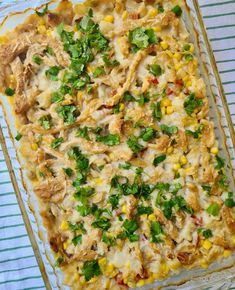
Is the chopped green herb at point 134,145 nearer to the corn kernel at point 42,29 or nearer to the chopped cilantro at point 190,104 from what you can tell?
the chopped cilantro at point 190,104

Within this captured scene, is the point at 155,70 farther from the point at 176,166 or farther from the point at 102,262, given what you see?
the point at 102,262

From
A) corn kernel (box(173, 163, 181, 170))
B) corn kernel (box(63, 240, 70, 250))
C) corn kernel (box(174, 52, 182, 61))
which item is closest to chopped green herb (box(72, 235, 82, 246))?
corn kernel (box(63, 240, 70, 250))

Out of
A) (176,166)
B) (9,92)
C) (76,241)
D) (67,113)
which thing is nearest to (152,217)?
(176,166)

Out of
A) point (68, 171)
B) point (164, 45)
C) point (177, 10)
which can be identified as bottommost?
point (68, 171)

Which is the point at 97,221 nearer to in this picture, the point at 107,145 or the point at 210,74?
the point at 107,145

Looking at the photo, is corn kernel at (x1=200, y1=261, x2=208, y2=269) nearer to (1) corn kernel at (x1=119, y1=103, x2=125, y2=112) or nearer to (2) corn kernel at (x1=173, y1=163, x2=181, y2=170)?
(2) corn kernel at (x1=173, y1=163, x2=181, y2=170)

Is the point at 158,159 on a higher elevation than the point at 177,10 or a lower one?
lower

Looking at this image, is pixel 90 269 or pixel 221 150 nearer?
pixel 90 269
